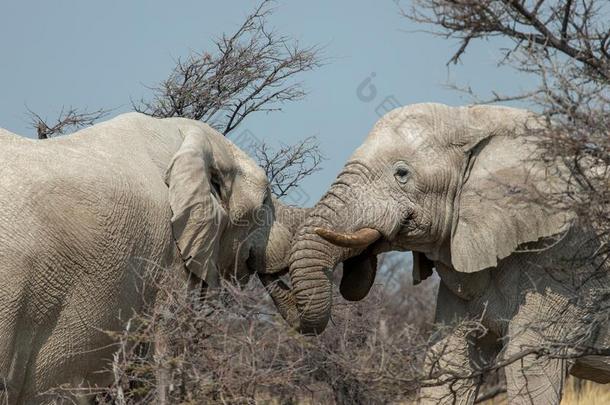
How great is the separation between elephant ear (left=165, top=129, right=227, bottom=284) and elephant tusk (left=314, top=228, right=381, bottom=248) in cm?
51

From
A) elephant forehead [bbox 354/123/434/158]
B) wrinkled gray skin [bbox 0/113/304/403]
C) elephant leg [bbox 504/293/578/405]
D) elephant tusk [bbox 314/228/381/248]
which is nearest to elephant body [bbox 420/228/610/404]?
elephant leg [bbox 504/293/578/405]

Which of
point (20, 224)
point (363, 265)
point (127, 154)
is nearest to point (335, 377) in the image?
point (363, 265)

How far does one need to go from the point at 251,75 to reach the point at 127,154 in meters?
2.91

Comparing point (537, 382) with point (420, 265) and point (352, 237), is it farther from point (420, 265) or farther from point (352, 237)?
point (352, 237)

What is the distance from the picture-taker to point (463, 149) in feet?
24.4

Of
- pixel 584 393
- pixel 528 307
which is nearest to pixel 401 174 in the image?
pixel 528 307

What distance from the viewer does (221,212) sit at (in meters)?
7.45

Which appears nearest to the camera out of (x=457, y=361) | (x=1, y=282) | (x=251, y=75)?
(x=1, y=282)

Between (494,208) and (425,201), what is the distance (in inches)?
13.4

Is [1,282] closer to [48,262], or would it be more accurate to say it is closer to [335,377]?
[48,262]

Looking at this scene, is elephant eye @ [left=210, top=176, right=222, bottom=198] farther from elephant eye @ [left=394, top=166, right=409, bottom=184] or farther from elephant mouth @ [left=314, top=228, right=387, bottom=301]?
elephant eye @ [left=394, top=166, right=409, bottom=184]

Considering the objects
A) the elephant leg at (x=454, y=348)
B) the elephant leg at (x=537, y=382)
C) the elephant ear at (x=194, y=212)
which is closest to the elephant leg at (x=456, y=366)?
the elephant leg at (x=454, y=348)

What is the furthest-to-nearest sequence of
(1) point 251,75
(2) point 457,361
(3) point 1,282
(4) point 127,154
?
(1) point 251,75
(2) point 457,361
(4) point 127,154
(3) point 1,282

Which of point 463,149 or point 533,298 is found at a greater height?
point 463,149
